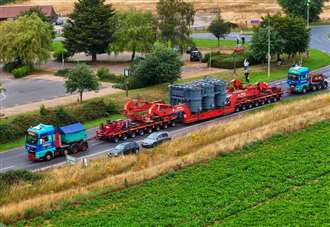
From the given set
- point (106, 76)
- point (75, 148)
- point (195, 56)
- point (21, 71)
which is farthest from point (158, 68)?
point (21, 71)

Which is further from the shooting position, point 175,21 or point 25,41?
point 25,41

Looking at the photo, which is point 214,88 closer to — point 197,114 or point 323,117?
point 197,114

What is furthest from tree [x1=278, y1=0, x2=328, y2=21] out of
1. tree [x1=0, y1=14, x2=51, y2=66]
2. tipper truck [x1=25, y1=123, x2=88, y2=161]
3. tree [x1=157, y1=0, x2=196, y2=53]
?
tipper truck [x1=25, y1=123, x2=88, y2=161]

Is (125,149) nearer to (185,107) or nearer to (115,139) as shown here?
(115,139)

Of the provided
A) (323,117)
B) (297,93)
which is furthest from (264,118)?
(297,93)

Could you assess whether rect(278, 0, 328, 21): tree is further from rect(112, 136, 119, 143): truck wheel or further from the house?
rect(112, 136, 119, 143): truck wheel

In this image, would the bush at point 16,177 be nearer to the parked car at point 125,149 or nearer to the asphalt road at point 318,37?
the parked car at point 125,149
